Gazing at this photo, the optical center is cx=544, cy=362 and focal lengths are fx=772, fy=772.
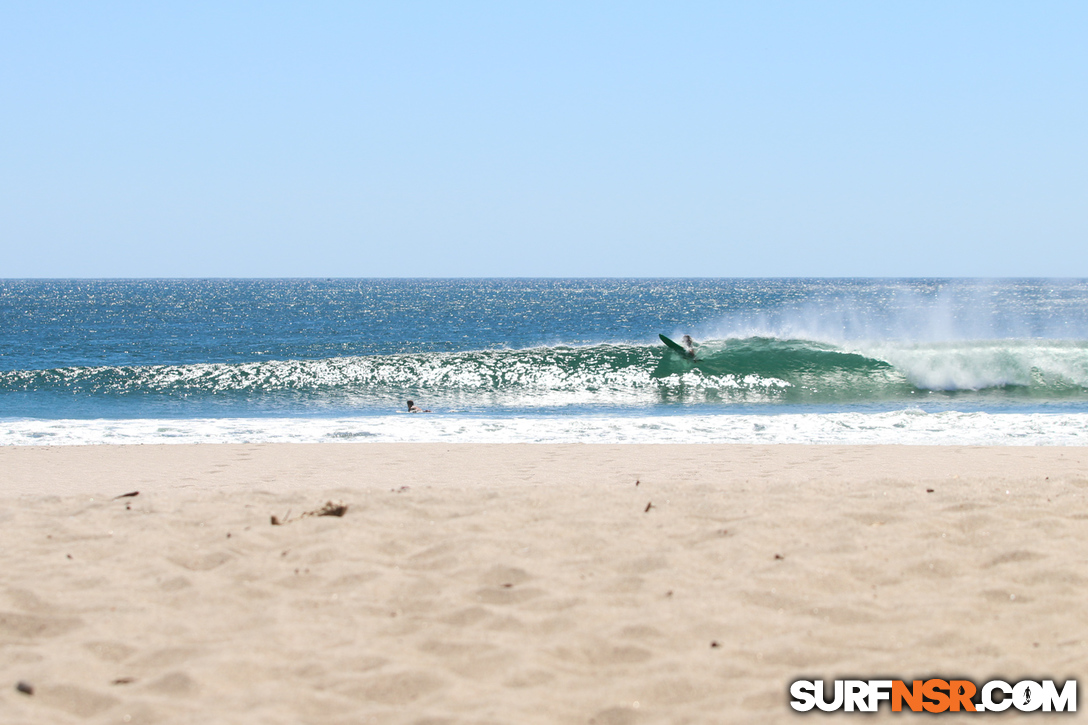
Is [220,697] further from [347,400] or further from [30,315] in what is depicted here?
[30,315]

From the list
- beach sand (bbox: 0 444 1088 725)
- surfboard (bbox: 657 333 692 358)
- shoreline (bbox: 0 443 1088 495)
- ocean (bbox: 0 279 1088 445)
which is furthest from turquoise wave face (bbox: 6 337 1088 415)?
beach sand (bbox: 0 444 1088 725)

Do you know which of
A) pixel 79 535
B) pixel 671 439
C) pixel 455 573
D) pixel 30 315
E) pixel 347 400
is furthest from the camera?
pixel 30 315

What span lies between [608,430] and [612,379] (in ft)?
28.6

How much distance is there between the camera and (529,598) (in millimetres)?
3922

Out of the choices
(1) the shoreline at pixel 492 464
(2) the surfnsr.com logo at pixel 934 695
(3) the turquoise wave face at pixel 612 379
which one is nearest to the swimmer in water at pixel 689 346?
(3) the turquoise wave face at pixel 612 379

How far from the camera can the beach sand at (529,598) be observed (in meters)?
3.02

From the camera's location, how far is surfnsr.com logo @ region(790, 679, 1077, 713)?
282cm

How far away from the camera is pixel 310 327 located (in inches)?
2141

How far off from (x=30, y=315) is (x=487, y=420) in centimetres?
6665

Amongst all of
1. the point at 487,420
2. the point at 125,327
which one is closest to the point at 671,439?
the point at 487,420

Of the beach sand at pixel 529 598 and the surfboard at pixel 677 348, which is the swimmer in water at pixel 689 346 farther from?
the beach sand at pixel 529 598

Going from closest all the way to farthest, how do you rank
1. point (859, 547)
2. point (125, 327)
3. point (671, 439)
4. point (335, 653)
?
1. point (335, 653)
2. point (859, 547)
3. point (671, 439)
4. point (125, 327)

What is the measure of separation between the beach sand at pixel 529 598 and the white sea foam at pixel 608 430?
15.8 feet

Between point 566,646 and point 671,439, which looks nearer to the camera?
point 566,646
